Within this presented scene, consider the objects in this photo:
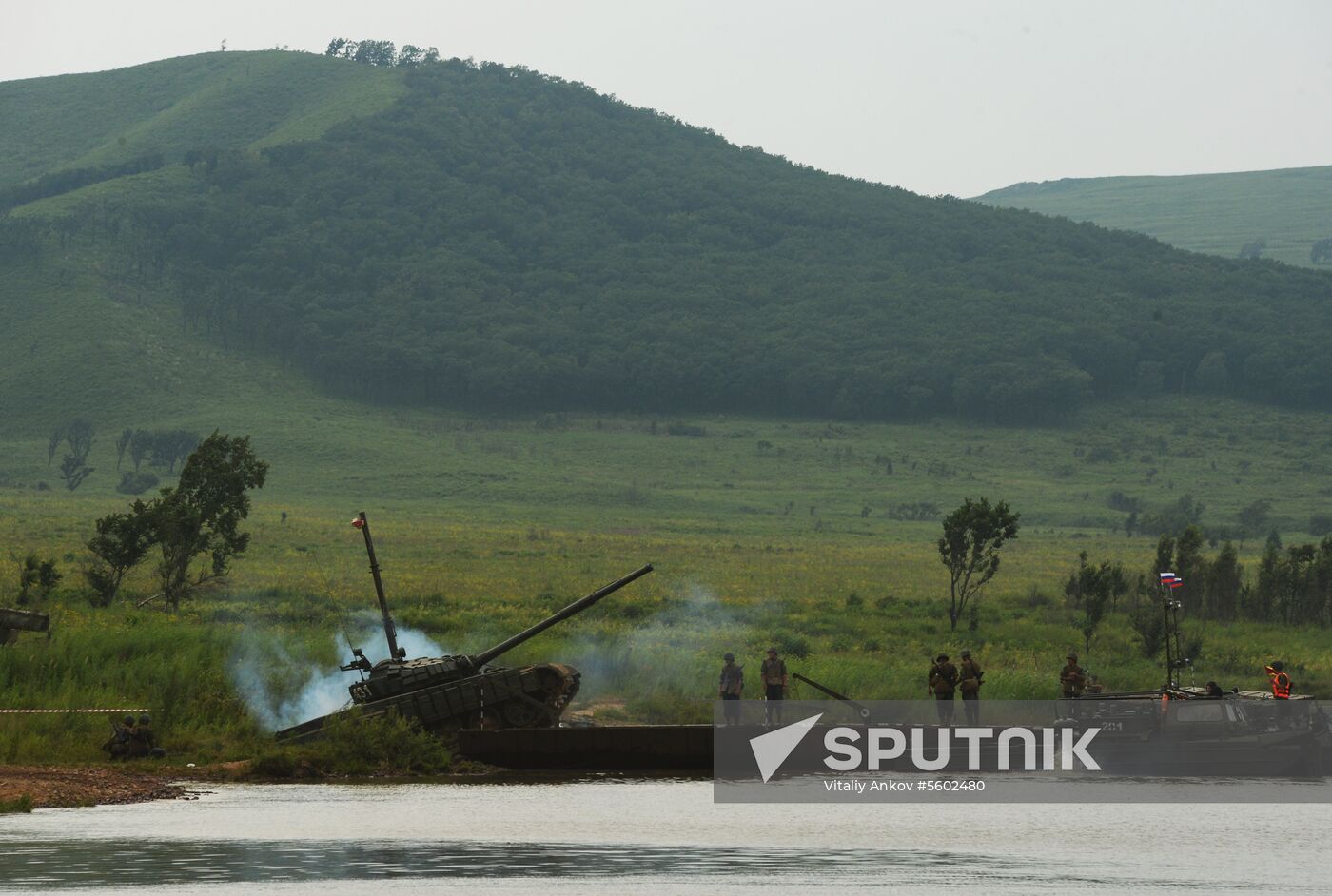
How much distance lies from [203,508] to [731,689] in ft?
104

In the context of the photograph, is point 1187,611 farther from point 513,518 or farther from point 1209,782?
point 513,518

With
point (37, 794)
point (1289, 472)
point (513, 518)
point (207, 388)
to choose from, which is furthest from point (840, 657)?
point (207, 388)

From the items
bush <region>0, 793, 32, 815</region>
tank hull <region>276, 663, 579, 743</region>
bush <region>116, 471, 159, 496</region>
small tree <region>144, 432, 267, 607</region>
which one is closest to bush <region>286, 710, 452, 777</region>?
tank hull <region>276, 663, 579, 743</region>

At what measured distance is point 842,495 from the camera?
158 meters

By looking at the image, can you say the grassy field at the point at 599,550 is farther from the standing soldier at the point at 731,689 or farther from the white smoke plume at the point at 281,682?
the standing soldier at the point at 731,689

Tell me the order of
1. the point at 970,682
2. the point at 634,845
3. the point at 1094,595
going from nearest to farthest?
1. the point at 634,845
2. the point at 970,682
3. the point at 1094,595

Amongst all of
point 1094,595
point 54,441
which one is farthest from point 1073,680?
point 54,441

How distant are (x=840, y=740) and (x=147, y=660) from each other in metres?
13.6

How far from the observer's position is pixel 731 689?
3969 centimetres

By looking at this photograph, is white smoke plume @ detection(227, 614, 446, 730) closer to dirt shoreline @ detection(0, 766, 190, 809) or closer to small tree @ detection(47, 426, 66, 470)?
dirt shoreline @ detection(0, 766, 190, 809)

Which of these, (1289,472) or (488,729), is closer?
(488,729)

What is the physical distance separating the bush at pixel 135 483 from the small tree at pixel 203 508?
278 ft

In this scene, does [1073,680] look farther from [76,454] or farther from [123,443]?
[123,443]

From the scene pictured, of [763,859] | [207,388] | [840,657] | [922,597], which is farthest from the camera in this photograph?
[207,388]
